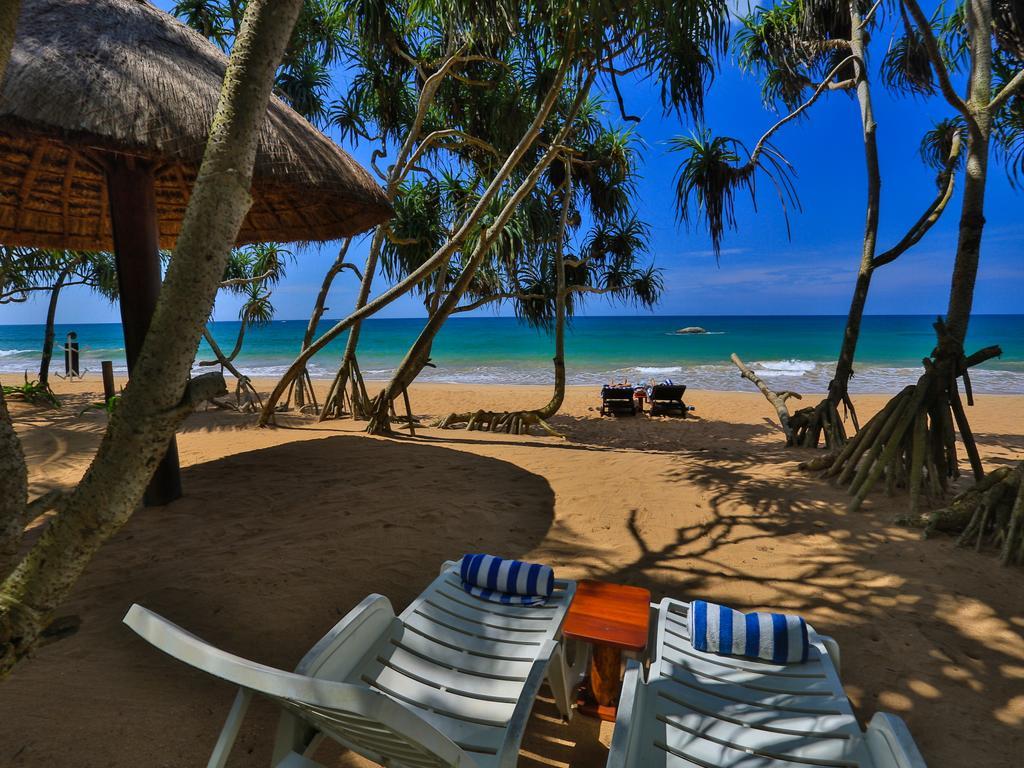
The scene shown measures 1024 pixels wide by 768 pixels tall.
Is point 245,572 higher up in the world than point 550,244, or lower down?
lower down

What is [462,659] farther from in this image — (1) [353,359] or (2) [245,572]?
(1) [353,359]

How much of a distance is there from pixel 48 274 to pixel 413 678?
15.1 meters

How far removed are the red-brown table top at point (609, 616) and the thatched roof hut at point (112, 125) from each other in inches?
127

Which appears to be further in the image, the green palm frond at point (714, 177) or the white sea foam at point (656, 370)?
the white sea foam at point (656, 370)

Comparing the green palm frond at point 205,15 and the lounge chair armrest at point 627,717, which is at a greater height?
the green palm frond at point 205,15

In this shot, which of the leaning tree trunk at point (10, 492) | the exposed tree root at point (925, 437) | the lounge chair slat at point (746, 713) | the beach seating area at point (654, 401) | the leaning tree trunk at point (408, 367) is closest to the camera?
the leaning tree trunk at point (10, 492)

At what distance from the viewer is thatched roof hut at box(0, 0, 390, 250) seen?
9.20 feet

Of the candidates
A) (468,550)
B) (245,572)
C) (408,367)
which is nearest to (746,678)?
(468,550)

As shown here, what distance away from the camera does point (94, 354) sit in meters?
33.7

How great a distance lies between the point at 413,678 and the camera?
1.71 meters

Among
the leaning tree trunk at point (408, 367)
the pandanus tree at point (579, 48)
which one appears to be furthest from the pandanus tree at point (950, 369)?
the leaning tree trunk at point (408, 367)

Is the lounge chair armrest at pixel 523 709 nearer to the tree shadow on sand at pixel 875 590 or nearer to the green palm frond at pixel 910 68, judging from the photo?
the tree shadow on sand at pixel 875 590

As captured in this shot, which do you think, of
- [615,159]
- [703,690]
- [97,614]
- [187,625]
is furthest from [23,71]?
[615,159]

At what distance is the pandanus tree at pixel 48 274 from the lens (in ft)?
34.0
